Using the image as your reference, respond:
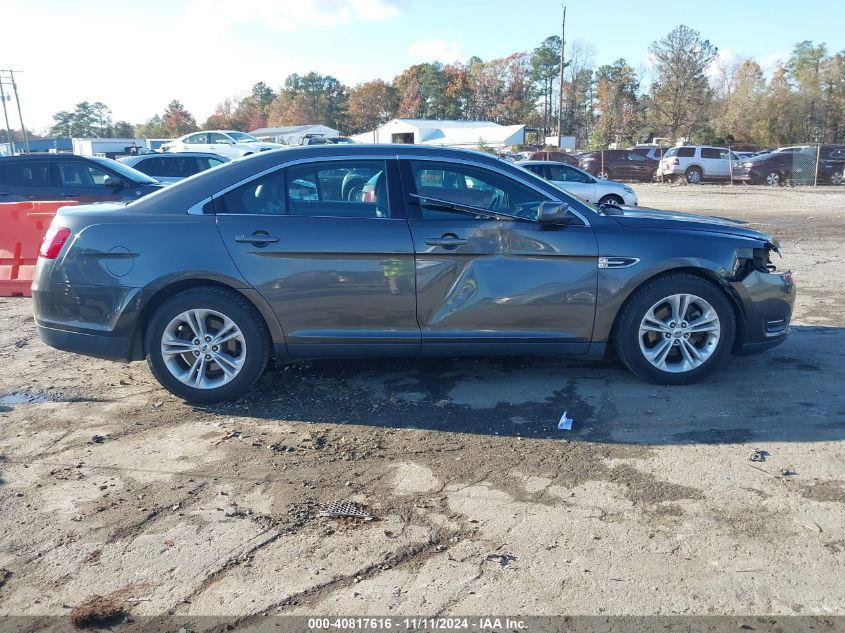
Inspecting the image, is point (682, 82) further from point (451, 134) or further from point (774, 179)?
point (774, 179)

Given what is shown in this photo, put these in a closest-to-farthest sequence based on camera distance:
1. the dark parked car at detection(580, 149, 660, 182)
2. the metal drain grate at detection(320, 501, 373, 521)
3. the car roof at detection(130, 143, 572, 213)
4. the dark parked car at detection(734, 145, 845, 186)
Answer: the metal drain grate at detection(320, 501, 373, 521) → the car roof at detection(130, 143, 572, 213) → the dark parked car at detection(734, 145, 845, 186) → the dark parked car at detection(580, 149, 660, 182)

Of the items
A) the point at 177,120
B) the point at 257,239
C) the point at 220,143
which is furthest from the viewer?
Answer: the point at 177,120

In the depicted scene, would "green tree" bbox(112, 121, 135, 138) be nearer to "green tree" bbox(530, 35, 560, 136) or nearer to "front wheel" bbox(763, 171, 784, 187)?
"green tree" bbox(530, 35, 560, 136)

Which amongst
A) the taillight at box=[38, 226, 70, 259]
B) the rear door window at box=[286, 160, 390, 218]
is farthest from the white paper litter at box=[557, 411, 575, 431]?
the taillight at box=[38, 226, 70, 259]

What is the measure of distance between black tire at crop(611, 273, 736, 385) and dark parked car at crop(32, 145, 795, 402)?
12mm

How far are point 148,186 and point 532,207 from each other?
8011 millimetres

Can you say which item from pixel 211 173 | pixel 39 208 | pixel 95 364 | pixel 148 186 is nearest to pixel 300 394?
pixel 211 173

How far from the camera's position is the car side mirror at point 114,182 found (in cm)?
1103

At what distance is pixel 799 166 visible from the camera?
29.7m

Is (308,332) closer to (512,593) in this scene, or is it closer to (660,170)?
(512,593)

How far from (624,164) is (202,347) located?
31.8 meters

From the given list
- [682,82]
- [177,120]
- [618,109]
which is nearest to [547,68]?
[618,109]

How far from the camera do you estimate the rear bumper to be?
4898 millimetres

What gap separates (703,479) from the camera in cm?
383
